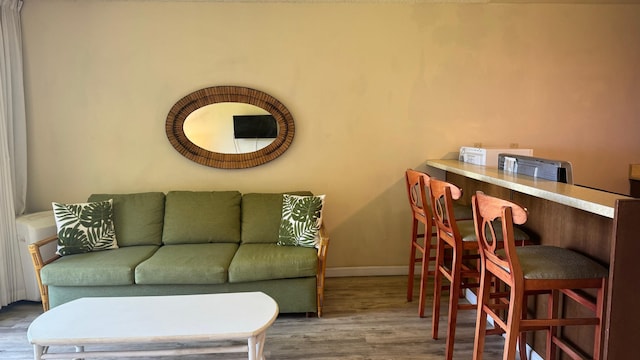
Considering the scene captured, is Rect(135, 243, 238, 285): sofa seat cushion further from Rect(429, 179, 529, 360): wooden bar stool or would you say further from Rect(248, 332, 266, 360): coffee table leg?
Rect(429, 179, 529, 360): wooden bar stool

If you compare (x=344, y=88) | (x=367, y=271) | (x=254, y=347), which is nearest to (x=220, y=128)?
(x=344, y=88)

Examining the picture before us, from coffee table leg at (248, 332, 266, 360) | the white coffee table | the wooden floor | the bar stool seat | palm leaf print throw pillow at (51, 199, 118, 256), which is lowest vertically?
the wooden floor

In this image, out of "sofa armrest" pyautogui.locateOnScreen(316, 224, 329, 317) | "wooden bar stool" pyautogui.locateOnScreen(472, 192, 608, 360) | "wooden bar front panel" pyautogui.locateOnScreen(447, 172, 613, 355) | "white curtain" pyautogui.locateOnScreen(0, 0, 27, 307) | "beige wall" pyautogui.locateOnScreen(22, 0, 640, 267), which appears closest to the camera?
Answer: "wooden bar stool" pyautogui.locateOnScreen(472, 192, 608, 360)

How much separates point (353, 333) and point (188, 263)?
4.05 ft

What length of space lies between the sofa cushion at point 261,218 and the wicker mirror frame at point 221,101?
0.39 metres

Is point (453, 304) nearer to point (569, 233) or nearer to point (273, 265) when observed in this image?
point (569, 233)

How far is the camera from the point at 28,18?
3.50 meters

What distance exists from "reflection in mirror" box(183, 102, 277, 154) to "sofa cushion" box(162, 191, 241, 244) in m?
0.47

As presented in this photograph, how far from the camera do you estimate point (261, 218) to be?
343cm

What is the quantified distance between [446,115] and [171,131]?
2.46 m

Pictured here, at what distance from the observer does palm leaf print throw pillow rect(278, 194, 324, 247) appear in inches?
125

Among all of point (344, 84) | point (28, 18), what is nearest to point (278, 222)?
point (344, 84)

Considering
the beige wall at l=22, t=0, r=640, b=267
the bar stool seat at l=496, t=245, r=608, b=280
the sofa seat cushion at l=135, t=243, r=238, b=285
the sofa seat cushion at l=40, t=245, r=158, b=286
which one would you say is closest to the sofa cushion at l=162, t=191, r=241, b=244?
the beige wall at l=22, t=0, r=640, b=267

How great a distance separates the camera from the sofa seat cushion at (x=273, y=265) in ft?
9.50
